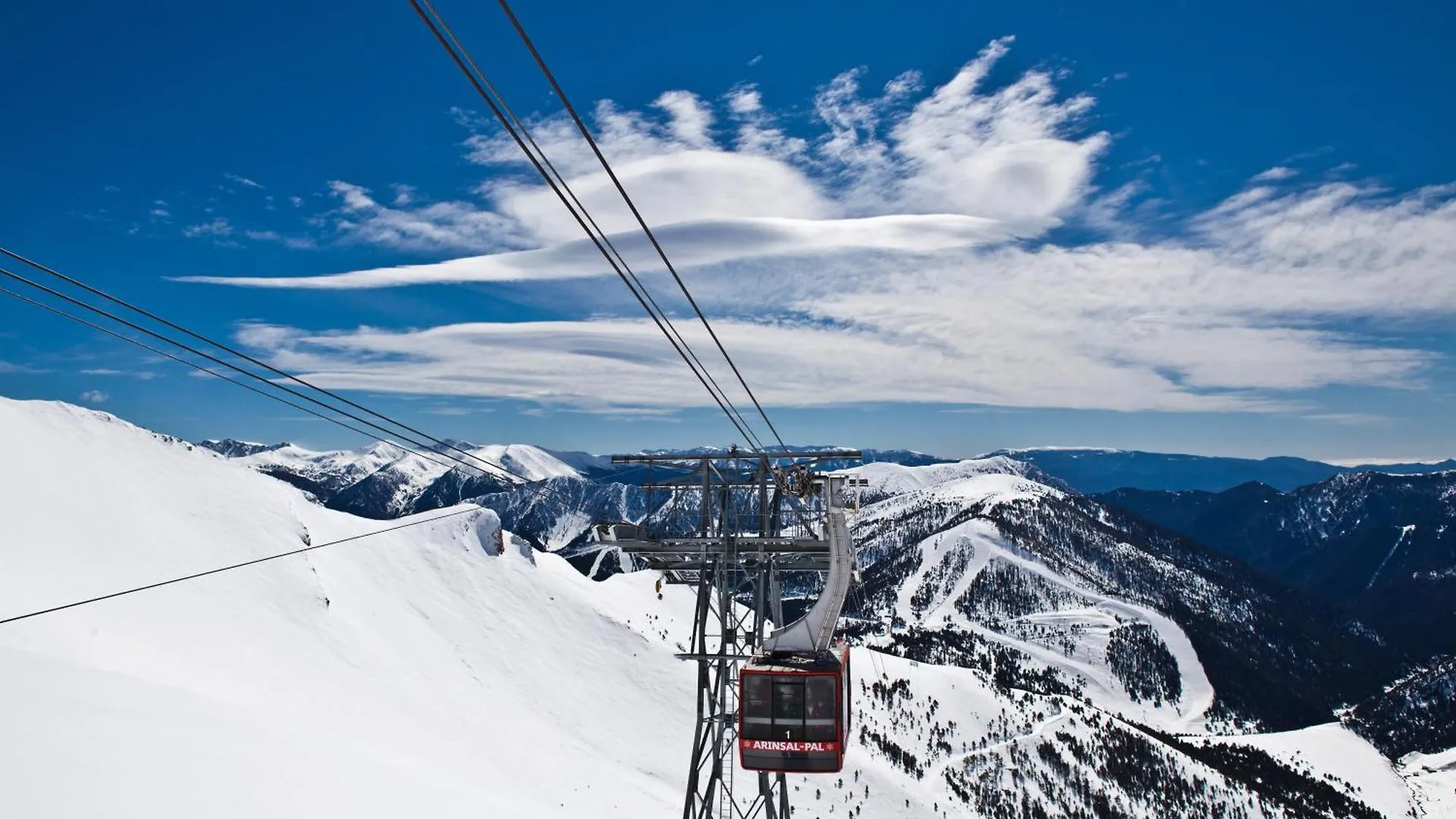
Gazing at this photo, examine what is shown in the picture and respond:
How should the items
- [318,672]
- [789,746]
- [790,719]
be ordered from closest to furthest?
[789,746] → [790,719] → [318,672]

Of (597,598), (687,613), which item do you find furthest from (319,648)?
(687,613)

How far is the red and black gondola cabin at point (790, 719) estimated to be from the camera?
25.0 m

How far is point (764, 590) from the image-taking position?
95.5ft

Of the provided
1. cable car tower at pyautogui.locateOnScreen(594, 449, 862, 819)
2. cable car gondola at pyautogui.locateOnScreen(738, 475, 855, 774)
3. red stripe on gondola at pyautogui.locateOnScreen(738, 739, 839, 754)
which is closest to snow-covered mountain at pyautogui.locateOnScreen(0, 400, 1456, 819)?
cable car tower at pyautogui.locateOnScreen(594, 449, 862, 819)

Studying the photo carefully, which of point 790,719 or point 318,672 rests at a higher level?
point 790,719

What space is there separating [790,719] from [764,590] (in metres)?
5.12

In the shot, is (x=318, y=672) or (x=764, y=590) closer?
(x=764, y=590)

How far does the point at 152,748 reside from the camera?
2477 centimetres

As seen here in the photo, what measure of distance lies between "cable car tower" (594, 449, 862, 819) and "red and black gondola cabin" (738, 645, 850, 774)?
3 centimetres

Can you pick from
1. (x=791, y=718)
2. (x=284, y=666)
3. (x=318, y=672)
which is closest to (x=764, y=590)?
(x=791, y=718)

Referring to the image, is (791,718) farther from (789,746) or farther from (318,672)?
(318,672)

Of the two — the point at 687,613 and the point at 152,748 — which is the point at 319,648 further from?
the point at 687,613

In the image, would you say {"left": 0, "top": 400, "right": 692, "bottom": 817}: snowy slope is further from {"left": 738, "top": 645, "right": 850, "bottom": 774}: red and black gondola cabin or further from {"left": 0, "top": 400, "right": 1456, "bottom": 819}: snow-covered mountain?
{"left": 738, "top": 645, "right": 850, "bottom": 774}: red and black gondola cabin

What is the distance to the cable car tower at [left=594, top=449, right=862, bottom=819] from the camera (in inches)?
989
